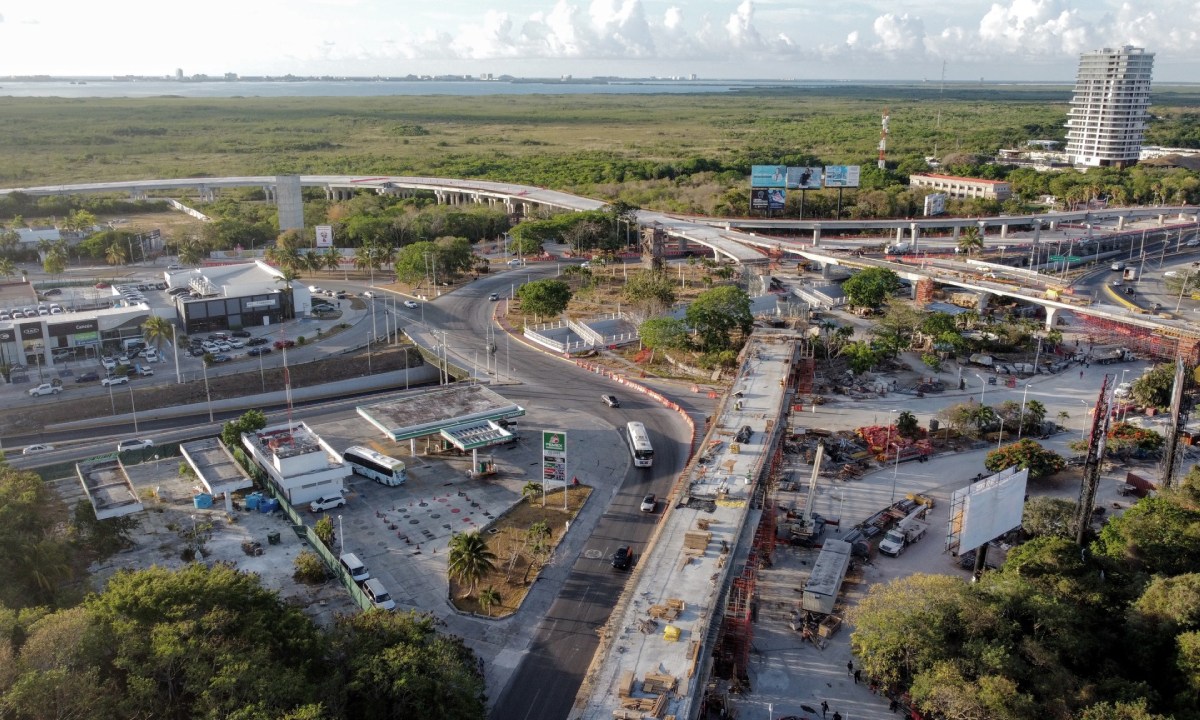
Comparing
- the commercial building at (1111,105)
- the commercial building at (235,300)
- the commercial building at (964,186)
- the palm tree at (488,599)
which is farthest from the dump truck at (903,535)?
the commercial building at (1111,105)

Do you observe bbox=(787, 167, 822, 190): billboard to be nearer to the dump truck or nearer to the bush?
the dump truck

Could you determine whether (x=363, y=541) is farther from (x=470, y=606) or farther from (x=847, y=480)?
(x=847, y=480)

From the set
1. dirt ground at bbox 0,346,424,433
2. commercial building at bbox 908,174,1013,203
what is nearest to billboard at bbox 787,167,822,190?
commercial building at bbox 908,174,1013,203

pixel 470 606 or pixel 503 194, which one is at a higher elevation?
pixel 503 194

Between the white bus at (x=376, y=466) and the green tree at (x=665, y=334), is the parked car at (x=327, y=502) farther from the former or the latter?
the green tree at (x=665, y=334)

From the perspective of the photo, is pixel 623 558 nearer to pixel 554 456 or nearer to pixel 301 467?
pixel 554 456

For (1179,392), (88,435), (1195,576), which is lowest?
(88,435)

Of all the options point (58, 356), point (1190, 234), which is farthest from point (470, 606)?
point (1190, 234)
